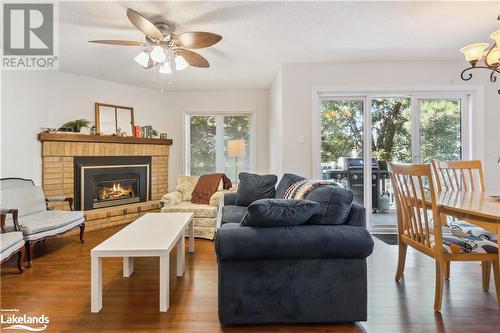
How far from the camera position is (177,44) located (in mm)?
2543

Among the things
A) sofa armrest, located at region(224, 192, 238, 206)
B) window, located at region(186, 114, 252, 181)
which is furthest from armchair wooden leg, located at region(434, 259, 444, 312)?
window, located at region(186, 114, 252, 181)

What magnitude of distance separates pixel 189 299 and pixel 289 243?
98 cm

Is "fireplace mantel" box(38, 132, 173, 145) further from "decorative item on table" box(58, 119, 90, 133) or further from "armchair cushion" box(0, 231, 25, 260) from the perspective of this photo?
"armchair cushion" box(0, 231, 25, 260)

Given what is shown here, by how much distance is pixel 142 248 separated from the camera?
182cm

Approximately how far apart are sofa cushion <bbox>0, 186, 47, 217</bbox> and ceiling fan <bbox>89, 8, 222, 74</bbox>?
203 cm

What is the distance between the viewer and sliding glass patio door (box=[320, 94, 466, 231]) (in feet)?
12.3

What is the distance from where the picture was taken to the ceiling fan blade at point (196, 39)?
2.23 meters

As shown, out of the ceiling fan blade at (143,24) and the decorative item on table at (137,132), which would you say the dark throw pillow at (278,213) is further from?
the decorative item on table at (137,132)

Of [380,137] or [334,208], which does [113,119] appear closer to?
[334,208]

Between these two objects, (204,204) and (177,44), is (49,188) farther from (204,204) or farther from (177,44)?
(177,44)

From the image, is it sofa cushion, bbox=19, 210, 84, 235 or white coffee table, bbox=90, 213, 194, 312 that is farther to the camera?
sofa cushion, bbox=19, 210, 84, 235

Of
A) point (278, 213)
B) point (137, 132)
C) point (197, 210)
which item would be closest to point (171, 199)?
point (197, 210)

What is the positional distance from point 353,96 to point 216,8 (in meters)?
2.32

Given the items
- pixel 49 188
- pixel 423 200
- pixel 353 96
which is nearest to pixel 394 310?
pixel 423 200
